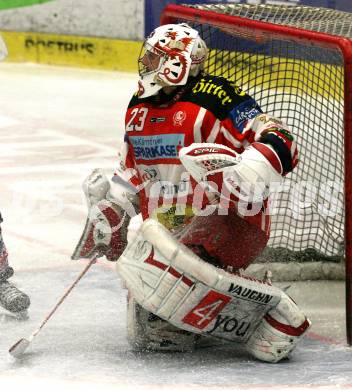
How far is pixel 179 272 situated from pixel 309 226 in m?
1.75

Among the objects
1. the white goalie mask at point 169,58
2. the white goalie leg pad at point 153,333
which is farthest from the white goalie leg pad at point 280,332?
the white goalie mask at point 169,58

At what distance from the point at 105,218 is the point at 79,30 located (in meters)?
8.76

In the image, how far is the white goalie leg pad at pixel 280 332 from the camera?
13.1 ft

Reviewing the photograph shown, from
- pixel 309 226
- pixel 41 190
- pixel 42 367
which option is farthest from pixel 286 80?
pixel 41 190

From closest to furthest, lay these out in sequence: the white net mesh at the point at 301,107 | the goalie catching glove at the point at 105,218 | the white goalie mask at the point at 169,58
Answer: the white goalie mask at the point at 169,58 < the goalie catching glove at the point at 105,218 < the white net mesh at the point at 301,107

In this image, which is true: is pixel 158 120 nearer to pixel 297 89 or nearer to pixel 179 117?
pixel 179 117

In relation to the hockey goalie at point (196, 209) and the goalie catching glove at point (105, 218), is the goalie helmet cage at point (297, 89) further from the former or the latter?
the goalie catching glove at point (105, 218)

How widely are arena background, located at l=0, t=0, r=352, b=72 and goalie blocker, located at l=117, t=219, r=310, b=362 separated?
325 inches

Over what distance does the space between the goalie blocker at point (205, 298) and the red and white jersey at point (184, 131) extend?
12.2 inches

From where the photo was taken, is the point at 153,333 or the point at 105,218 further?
the point at 105,218

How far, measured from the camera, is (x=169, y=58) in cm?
412

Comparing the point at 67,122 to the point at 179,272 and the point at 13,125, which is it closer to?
the point at 13,125

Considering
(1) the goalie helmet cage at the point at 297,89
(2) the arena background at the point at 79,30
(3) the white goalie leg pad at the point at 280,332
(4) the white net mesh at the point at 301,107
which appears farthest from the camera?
(2) the arena background at the point at 79,30

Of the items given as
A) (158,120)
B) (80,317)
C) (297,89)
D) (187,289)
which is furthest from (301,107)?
(187,289)
